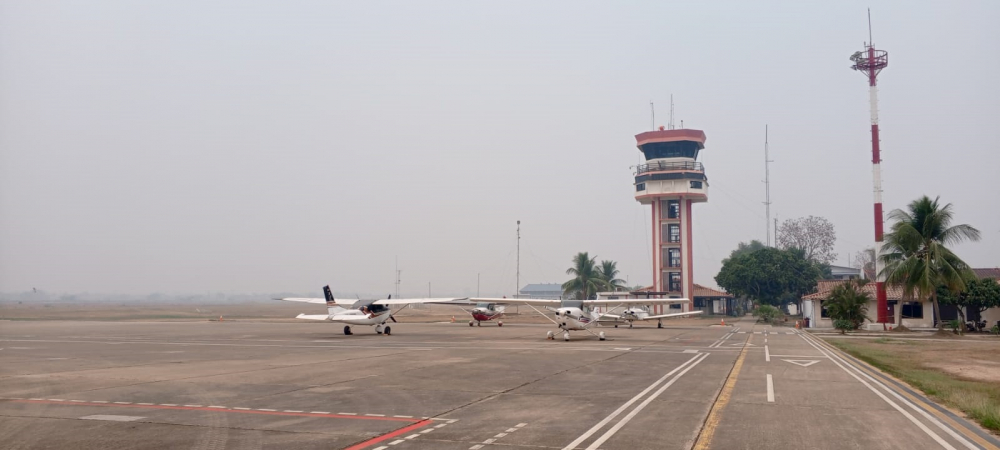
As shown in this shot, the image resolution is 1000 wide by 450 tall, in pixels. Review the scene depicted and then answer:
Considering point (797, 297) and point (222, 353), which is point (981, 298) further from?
point (222, 353)

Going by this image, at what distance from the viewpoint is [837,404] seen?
13.7 m

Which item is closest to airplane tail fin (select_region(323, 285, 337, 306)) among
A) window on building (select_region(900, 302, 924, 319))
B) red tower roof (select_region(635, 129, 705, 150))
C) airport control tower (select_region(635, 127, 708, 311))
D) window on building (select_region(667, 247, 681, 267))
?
window on building (select_region(900, 302, 924, 319))

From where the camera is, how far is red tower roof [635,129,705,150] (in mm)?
105188

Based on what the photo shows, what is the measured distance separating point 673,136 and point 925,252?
59039 mm

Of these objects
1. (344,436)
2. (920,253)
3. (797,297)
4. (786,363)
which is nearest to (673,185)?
(797,297)

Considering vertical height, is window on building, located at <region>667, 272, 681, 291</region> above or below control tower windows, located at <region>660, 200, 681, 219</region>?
below

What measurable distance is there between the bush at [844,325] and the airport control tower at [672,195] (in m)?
45.5

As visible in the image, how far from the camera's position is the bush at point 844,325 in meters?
50.5

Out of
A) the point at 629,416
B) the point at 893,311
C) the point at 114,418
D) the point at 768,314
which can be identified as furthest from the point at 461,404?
the point at 768,314

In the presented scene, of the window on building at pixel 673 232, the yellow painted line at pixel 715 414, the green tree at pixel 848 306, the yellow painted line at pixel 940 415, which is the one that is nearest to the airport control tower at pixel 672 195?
the window on building at pixel 673 232

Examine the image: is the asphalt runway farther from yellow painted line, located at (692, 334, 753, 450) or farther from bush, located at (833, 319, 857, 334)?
bush, located at (833, 319, 857, 334)

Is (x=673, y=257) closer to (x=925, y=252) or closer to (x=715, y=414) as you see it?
(x=925, y=252)

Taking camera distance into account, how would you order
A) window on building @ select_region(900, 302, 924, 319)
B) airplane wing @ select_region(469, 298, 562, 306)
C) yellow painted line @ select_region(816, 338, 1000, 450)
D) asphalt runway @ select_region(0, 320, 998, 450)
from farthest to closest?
window on building @ select_region(900, 302, 924, 319) < airplane wing @ select_region(469, 298, 562, 306) < asphalt runway @ select_region(0, 320, 998, 450) < yellow painted line @ select_region(816, 338, 1000, 450)

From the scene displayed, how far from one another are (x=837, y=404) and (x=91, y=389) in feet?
57.1
